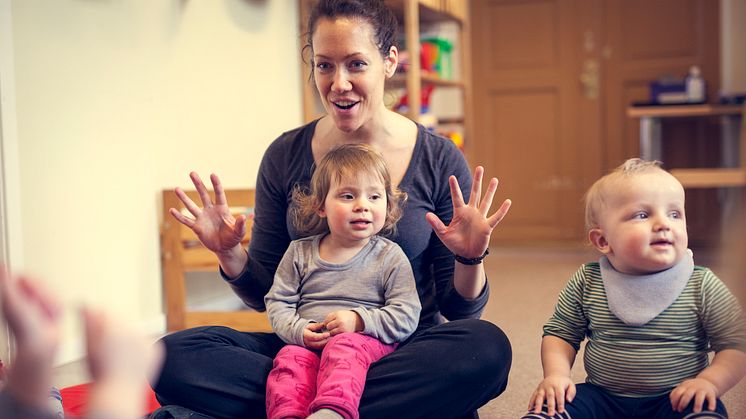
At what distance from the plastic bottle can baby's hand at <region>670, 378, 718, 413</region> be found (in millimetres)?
3312

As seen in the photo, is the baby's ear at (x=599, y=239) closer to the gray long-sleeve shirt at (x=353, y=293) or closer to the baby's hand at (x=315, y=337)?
the gray long-sleeve shirt at (x=353, y=293)

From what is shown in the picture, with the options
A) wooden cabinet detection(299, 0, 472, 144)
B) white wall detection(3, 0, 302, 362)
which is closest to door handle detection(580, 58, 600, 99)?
wooden cabinet detection(299, 0, 472, 144)

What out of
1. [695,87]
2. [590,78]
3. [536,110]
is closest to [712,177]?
[695,87]


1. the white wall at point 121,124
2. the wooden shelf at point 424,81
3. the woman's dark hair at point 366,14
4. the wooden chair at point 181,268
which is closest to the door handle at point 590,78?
the wooden shelf at point 424,81

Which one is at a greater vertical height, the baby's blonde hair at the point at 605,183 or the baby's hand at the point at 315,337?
the baby's blonde hair at the point at 605,183

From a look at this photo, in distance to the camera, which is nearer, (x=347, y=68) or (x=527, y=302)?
(x=347, y=68)

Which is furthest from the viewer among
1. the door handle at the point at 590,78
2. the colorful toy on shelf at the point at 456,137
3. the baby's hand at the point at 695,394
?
the door handle at the point at 590,78

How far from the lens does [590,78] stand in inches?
189

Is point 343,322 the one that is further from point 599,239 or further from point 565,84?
point 565,84

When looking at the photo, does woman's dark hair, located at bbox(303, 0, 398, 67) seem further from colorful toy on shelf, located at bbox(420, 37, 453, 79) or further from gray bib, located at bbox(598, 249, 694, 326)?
colorful toy on shelf, located at bbox(420, 37, 453, 79)

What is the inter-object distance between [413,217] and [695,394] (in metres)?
0.59

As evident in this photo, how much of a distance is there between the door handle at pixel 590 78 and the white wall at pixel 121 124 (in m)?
2.28

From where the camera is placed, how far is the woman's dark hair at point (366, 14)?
1562mm

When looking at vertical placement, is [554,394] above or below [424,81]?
below
